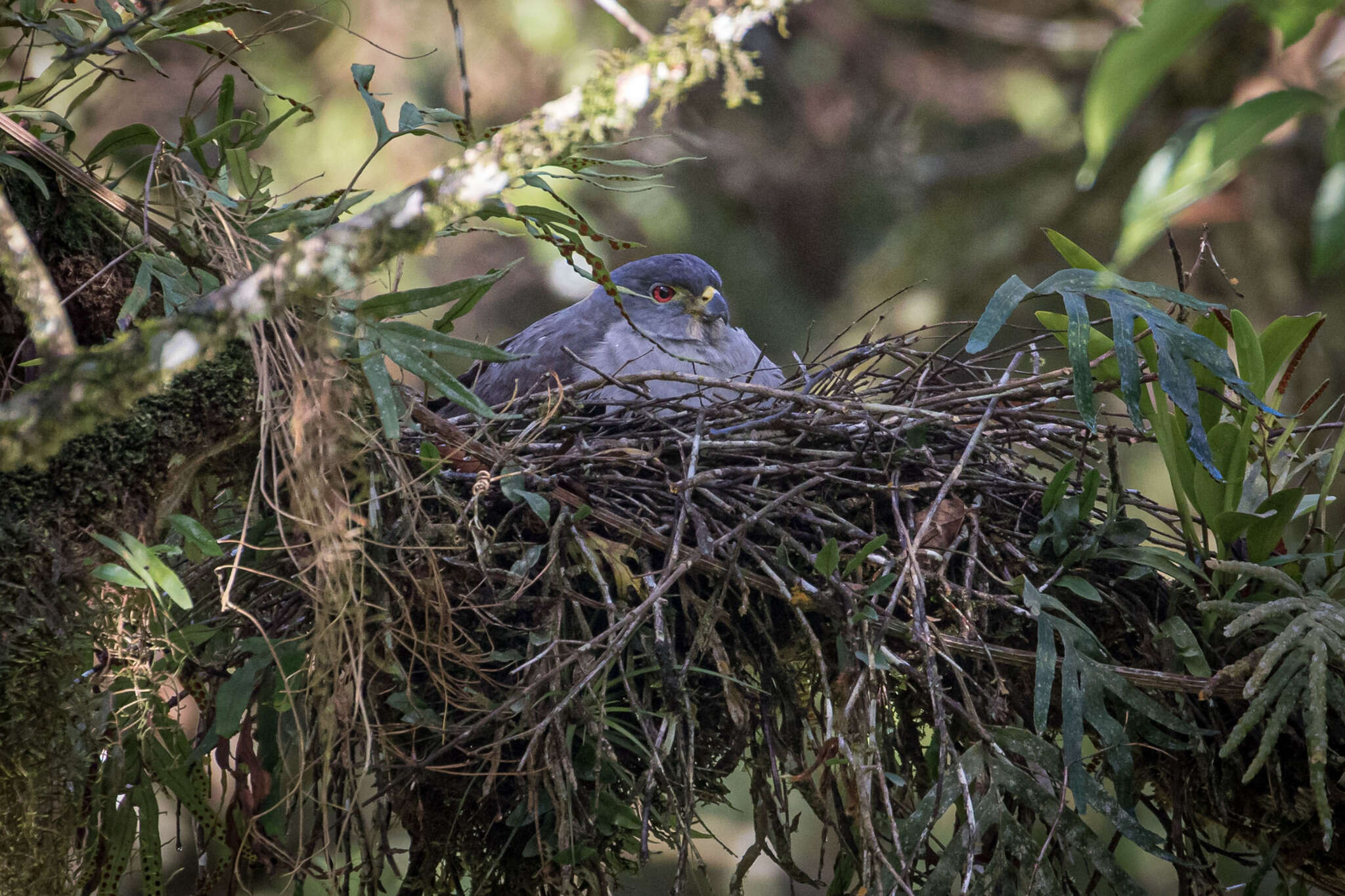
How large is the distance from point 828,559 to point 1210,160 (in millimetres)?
1098

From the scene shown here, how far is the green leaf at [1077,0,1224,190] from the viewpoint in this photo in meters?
0.72

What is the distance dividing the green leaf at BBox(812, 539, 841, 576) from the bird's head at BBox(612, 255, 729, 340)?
5.62 feet

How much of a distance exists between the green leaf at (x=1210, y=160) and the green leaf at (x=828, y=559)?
3.39 ft

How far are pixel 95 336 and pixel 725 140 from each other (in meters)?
6.38

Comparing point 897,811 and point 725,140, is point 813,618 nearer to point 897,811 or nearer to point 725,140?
point 897,811

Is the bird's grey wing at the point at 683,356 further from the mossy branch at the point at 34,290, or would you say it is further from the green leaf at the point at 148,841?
the mossy branch at the point at 34,290

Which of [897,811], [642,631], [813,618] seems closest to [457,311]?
[642,631]

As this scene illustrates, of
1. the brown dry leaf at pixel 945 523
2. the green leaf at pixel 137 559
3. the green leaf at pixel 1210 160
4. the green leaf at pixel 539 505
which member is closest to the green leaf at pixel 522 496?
the green leaf at pixel 539 505

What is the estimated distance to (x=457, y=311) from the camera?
6.94 ft

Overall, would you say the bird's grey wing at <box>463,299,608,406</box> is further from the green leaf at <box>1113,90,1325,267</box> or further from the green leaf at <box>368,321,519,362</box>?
the green leaf at <box>1113,90,1325,267</box>

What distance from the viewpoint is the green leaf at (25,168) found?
65.2 inches

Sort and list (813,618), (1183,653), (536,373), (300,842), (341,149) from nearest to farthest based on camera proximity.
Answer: (300,842) < (1183,653) < (813,618) < (536,373) < (341,149)

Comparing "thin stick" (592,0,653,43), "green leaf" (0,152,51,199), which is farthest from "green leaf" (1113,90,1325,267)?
"green leaf" (0,152,51,199)

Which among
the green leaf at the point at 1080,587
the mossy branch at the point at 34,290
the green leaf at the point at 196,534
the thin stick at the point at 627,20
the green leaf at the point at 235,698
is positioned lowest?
the green leaf at the point at 235,698
